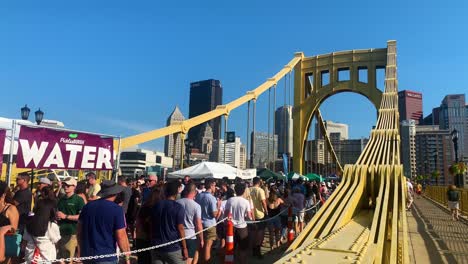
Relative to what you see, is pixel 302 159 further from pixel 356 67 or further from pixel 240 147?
pixel 240 147

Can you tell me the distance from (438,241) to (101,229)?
9.27 m

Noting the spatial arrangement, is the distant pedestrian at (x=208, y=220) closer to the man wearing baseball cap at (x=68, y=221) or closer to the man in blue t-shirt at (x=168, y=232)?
the man in blue t-shirt at (x=168, y=232)

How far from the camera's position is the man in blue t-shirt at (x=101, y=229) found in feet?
13.8

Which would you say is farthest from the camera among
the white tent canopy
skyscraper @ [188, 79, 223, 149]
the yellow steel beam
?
skyscraper @ [188, 79, 223, 149]

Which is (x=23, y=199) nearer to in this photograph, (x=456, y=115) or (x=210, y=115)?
(x=210, y=115)

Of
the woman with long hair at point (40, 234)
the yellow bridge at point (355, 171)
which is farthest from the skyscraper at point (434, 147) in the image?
the woman with long hair at point (40, 234)

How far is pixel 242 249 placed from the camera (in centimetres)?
727

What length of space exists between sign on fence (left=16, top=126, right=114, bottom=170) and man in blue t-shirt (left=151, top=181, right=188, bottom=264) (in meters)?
3.81

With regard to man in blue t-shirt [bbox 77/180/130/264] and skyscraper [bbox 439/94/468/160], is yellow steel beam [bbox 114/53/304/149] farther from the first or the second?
skyscraper [bbox 439/94/468/160]

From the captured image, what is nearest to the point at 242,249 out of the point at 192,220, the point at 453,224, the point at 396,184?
the point at 192,220

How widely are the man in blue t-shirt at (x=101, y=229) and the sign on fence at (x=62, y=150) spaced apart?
3979 millimetres

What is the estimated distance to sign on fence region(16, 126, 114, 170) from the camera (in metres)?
7.50

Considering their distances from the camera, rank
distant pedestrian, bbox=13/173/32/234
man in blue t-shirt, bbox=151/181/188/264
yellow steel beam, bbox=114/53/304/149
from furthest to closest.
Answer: yellow steel beam, bbox=114/53/304/149 < distant pedestrian, bbox=13/173/32/234 < man in blue t-shirt, bbox=151/181/188/264

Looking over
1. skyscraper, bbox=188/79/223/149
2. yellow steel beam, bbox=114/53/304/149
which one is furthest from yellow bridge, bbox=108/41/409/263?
skyscraper, bbox=188/79/223/149
